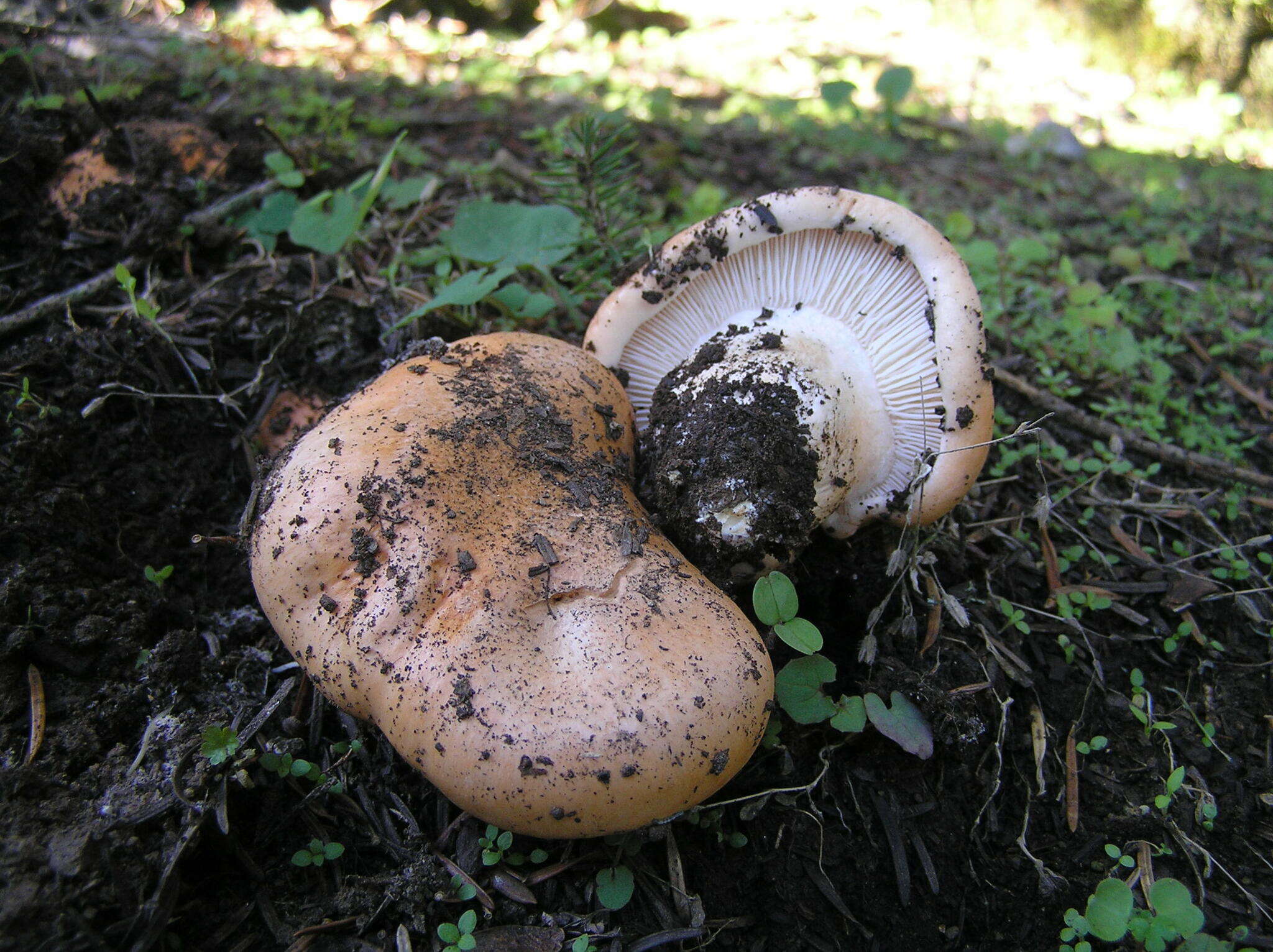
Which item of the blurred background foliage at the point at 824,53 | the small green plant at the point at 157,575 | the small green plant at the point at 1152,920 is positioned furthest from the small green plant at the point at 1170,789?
the blurred background foliage at the point at 824,53

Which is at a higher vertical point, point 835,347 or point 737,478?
point 835,347

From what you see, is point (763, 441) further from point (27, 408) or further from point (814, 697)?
point (27, 408)

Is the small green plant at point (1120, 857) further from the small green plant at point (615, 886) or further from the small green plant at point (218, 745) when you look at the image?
the small green plant at point (218, 745)

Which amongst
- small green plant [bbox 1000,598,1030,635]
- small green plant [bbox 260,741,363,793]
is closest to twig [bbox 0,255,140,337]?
small green plant [bbox 260,741,363,793]

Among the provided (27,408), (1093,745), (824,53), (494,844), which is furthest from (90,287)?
(824,53)

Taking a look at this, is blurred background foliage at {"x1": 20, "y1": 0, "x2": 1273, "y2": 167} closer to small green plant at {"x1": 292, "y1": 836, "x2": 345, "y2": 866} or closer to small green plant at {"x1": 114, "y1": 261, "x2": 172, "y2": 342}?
small green plant at {"x1": 114, "y1": 261, "x2": 172, "y2": 342}
